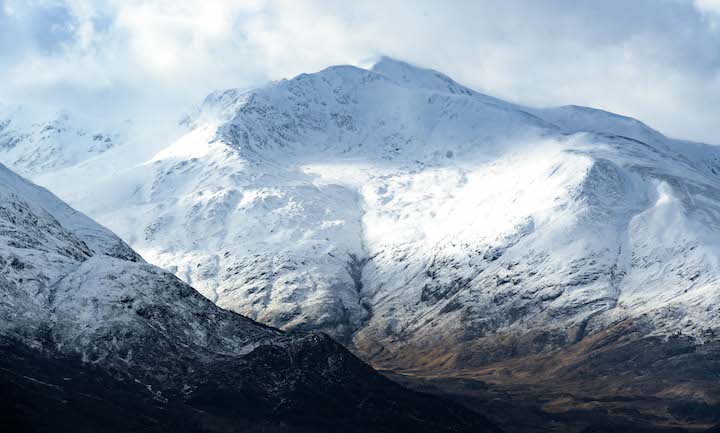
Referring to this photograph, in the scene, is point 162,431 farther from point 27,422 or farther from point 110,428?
point 27,422

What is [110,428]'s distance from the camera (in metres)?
192

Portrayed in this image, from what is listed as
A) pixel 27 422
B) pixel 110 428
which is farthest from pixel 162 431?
pixel 27 422

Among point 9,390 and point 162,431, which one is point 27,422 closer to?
point 9,390

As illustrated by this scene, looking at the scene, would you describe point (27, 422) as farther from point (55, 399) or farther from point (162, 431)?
point (162, 431)

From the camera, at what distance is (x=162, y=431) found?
648 ft

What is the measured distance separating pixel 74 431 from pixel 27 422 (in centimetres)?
788

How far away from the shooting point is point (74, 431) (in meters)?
187

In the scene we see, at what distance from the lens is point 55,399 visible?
644 ft

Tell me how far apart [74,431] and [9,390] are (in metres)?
14.8

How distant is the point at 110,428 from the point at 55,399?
12368 mm

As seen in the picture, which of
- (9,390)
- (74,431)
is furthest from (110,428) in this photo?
(9,390)

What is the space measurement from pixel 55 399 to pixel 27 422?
11.3 meters

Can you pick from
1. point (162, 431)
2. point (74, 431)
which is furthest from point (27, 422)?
point (162, 431)

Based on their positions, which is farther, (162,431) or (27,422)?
(162,431)
